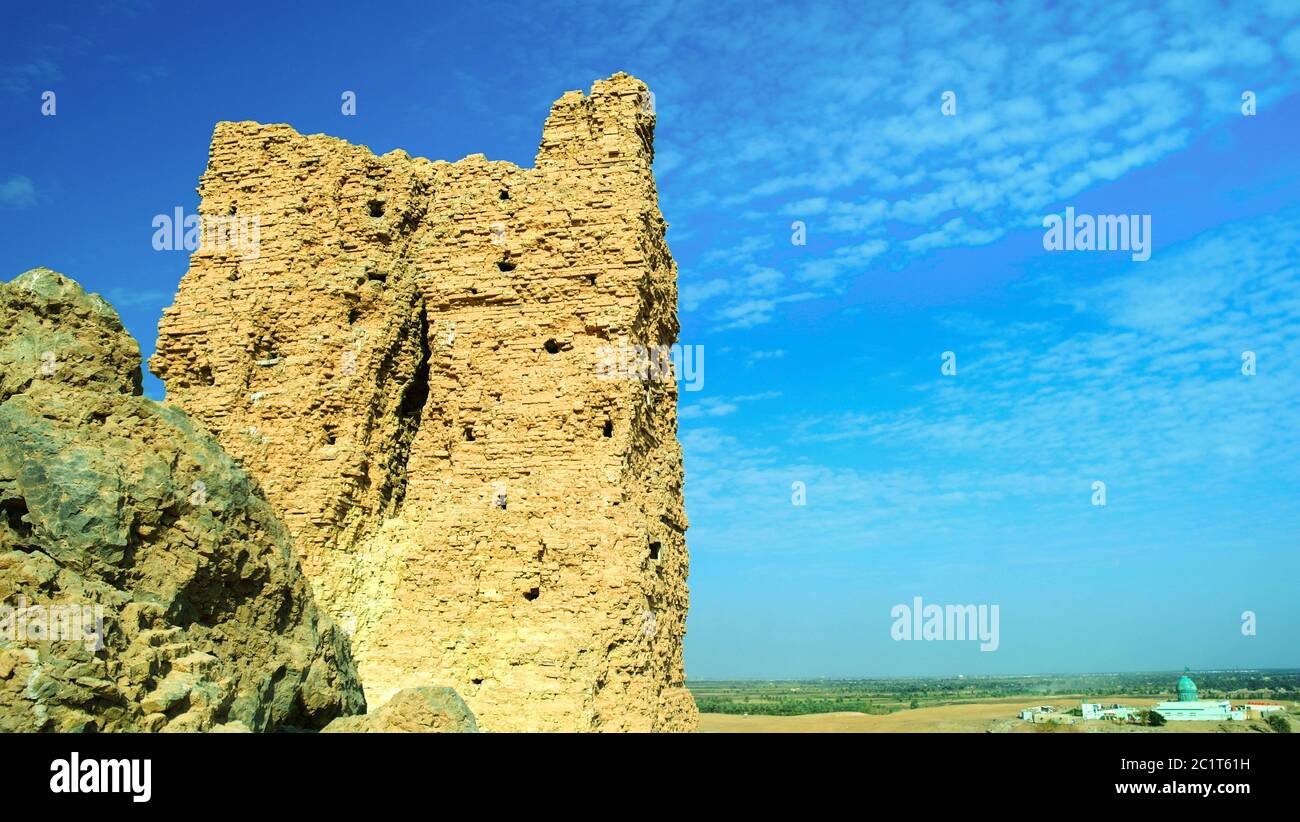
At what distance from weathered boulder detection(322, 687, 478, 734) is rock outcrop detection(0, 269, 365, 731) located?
536 millimetres

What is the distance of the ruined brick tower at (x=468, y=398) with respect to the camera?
1279cm

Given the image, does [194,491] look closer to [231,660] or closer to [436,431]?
[231,660]

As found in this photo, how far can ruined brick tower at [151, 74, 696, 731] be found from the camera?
1279cm

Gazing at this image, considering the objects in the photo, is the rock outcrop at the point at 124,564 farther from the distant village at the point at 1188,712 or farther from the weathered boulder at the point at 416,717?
the distant village at the point at 1188,712

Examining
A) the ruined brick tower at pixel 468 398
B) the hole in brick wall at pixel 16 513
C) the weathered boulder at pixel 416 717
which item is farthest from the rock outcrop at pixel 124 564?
the ruined brick tower at pixel 468 398

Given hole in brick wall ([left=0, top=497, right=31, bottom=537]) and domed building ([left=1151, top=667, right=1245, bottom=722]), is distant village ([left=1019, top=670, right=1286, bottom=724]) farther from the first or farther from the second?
hole in brick wall ([left=0, top=497, right=31, bottom=537])

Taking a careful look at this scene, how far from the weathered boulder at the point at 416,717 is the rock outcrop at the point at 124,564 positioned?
0.54 m

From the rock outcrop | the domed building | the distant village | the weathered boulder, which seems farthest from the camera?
the domed building

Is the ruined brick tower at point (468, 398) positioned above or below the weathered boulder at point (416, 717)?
above

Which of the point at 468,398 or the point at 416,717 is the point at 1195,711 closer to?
the point at 468,398

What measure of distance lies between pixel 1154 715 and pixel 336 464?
3835 cm

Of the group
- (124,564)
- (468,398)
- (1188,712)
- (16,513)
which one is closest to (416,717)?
Answer: (124,564)

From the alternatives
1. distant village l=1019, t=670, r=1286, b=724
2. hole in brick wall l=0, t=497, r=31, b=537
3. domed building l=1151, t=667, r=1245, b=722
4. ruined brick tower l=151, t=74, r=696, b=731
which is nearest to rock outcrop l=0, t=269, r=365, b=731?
hole in brick wall l=0, t=497, r=31, b=537
